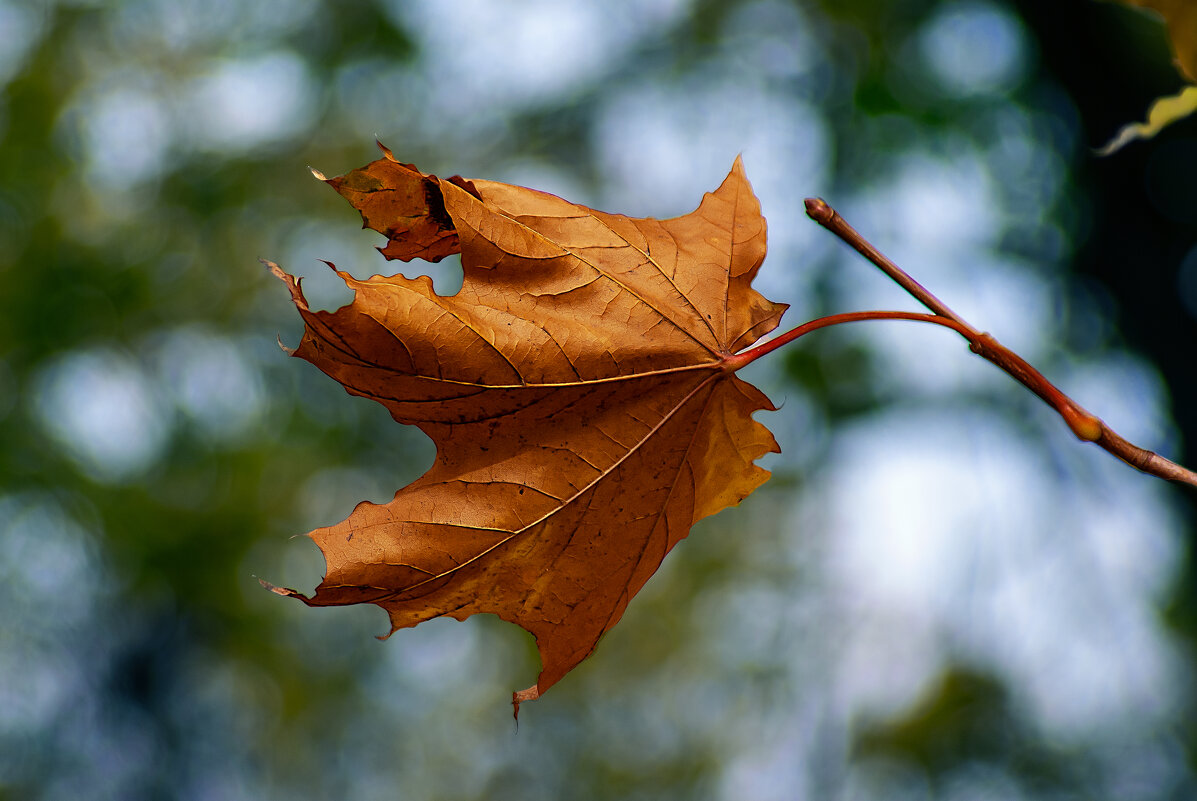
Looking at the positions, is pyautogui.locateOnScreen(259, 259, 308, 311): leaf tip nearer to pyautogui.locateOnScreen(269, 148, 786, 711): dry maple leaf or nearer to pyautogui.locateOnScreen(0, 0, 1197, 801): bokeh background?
pyautogui.locateOnScreen(269, 148, 786, 711): dry maple leaf

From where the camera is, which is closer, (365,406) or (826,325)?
(826,325)

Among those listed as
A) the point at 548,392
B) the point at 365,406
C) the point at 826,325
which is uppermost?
the point at 826,325

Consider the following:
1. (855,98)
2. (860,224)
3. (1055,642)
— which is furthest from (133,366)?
(1055,642)

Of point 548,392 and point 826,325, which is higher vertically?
point 826,325

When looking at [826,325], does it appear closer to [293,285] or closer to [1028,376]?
[1028,376]

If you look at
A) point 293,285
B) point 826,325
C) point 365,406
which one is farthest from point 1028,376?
point 365,406

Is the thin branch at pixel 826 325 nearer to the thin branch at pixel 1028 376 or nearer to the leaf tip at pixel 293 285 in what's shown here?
the thin branch at pixel 1028 376

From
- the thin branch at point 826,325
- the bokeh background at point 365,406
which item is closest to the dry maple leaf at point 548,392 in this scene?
the thin branch at point 826,325

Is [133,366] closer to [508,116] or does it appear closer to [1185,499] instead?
[508,116]
